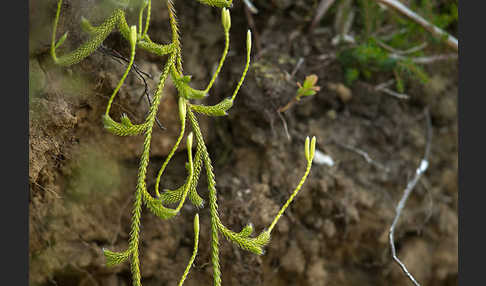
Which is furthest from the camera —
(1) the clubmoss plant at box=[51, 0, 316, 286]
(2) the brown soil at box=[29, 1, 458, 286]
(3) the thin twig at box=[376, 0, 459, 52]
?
(3) the thin twig at box=[376, 0, 459, 52]

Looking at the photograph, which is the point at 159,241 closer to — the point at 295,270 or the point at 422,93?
the point at 295,270

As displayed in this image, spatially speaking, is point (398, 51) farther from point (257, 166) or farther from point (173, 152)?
point (173, 152)

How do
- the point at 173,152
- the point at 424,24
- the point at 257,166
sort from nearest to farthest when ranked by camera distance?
the point at 173,152
the point at 257,166
the point at 424,24

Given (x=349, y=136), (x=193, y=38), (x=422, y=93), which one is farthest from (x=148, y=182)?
(x=422, y=93)

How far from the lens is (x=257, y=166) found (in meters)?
2.28

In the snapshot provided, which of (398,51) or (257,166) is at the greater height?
(398,51)

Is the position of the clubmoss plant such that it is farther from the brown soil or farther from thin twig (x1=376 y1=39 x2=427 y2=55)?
thin twig (x1=376 y1=39 x2=427 y2=55)

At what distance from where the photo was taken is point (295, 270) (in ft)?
7.32

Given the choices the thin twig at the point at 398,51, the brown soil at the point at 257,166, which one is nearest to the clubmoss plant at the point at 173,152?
the brown soil at the point at 257,166

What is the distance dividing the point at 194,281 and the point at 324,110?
3.85 feet

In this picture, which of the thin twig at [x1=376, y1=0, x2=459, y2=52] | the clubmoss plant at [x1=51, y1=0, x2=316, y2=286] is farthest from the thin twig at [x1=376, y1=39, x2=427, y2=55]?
the clubmoss plant at [x1=51, y1=0, x2=316, y2=286]

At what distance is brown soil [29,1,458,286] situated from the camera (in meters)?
1.83

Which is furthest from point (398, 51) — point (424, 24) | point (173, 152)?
point (173, 152)

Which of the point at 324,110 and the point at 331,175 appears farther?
the point at 324,110
